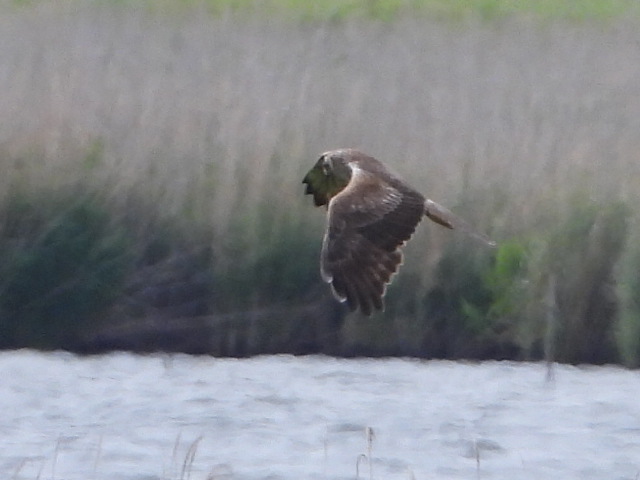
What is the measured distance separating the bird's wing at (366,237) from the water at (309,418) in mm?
564

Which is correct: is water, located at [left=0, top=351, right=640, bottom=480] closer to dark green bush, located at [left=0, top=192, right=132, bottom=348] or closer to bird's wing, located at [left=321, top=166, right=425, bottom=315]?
dark green bush, located at [left=0, top=192, right=132, bottom=348]

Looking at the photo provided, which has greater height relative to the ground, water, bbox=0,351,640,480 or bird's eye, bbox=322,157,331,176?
bird's eye, bbox=322,157,331,176

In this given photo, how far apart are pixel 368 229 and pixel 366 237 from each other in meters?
0.03

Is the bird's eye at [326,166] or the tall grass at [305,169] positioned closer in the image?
the bird's eye at [326,166]

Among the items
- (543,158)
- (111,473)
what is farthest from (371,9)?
(111,473)

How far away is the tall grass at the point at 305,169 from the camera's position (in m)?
8.34

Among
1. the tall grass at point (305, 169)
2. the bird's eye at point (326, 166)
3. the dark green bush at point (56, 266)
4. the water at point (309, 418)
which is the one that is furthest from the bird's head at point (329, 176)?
the dark green bush at point (56, 266)

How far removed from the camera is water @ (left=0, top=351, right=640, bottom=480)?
6.76 meters

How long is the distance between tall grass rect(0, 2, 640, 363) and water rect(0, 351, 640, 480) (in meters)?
0.21

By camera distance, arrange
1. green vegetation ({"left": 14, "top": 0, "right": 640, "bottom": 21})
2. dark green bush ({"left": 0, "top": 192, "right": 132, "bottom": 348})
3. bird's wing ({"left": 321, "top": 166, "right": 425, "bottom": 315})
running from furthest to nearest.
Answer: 1. green vegetation ({"left": 14, "top": 0, "right": 640, "bottom": 21})
2. dark green bush ({"left": 0, "top": 192, "right": 132, "bottom": 348})
3. bird's wing ({"left": 321, "top": 166, "right": 425, "bottom": 315})

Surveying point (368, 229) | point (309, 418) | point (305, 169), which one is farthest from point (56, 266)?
point (368, 229)

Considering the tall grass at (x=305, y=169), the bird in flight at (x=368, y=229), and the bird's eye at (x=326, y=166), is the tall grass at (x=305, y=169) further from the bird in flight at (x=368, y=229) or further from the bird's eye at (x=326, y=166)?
the bird in flight at (x=368, y=229)

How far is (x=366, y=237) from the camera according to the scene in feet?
21.2

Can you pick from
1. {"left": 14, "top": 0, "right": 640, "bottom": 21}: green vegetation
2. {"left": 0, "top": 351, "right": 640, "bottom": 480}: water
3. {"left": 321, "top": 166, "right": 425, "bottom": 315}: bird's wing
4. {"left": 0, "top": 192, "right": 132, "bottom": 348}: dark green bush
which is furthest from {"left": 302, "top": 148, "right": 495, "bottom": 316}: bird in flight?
{"left": 14, "top": 0, "right": 640, "bottom": 21}: green vegetation
